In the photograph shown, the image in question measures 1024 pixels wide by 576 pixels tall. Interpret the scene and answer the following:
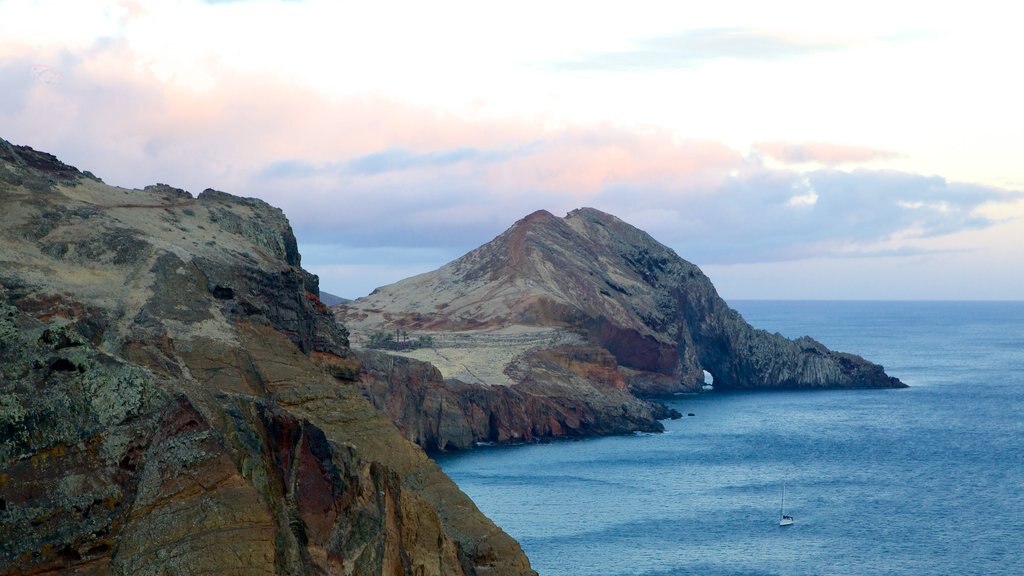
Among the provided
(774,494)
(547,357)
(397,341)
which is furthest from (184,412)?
(397,341)

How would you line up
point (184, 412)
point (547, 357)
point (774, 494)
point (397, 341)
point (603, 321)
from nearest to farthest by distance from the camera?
point (184, 412) < point (774, 494) < point (547, 357) < point (397, 341) < point (603, 321)

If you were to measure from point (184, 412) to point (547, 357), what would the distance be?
12741 centimetres

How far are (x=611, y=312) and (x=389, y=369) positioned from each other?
61223mm

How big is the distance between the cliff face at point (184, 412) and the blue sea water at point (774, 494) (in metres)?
28.3

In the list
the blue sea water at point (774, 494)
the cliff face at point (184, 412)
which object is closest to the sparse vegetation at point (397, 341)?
the blue sea water at point (774, 494)

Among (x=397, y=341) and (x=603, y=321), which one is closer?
(x=397, y=341)

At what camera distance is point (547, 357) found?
161 metres

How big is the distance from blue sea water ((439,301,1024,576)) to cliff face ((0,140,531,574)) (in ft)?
92.9

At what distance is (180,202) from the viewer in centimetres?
6322

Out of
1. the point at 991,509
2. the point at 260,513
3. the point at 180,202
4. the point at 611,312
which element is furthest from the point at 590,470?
the point at 260,513

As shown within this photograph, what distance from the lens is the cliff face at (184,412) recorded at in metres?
31.8

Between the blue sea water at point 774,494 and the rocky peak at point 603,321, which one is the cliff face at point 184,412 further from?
the rocky peak at point 603,321

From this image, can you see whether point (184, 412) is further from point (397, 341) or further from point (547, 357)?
point (397, 341)

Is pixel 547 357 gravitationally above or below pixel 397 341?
below
